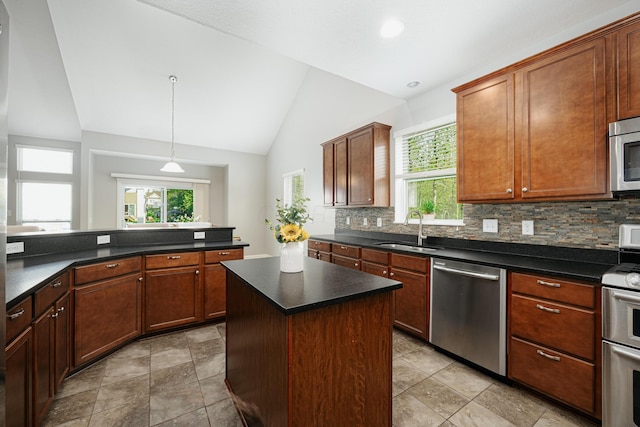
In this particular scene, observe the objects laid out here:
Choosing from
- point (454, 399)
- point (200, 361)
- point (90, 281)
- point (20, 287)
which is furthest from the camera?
point (200, 361)

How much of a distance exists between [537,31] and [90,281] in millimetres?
4183

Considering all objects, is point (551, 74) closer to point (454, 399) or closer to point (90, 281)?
point (454, 399)

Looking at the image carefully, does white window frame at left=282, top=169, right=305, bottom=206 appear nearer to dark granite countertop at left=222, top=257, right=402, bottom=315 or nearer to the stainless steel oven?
dark granite countertop at left=222, top=257, right=402, bottom=315

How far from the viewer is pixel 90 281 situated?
7.26 feet

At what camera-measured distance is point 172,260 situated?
2826 millimetres

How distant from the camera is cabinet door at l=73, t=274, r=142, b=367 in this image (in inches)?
84.3

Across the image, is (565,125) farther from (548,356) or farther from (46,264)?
(46,264)

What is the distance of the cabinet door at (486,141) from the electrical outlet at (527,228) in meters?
0.38

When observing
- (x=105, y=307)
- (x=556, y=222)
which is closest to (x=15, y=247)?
(x=105, y=307)

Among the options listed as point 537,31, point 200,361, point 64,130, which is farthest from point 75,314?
point 64,130

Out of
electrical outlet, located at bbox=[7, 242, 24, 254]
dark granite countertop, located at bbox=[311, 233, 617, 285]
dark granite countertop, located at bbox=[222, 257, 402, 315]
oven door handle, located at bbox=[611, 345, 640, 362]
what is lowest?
oven door handle, located at bbox=[611, 345, 640, 362]

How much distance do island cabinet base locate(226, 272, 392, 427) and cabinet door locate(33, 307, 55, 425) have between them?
43.9 inches

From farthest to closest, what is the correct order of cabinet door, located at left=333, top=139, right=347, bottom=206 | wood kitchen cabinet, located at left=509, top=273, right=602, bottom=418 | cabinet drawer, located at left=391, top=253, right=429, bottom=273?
cabinet door, located at left=333, top=139, right=347, bottom=206
cabinet drawer, located at left=391, top=253, right=429, bottom=273
wood kitchen cabinet, located at left=509, top=273, right=602, bottom=418

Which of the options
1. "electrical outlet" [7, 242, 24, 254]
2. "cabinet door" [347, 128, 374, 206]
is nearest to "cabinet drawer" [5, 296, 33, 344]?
"electrical outlet" [7, 242, 24, 254]
